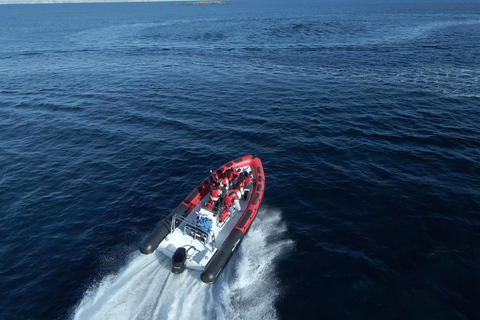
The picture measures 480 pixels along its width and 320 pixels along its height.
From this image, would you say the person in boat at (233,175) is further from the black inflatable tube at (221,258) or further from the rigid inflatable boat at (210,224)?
the black inflatable tube at (221,258)

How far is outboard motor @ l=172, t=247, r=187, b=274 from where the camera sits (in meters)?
12.4

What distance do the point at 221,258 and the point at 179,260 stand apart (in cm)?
184

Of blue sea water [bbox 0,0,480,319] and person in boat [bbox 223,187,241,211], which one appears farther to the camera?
person in boat [bbox 223,187,241,211]

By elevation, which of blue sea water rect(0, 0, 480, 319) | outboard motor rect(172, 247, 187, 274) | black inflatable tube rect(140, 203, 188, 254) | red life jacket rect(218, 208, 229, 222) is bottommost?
blue sea water rect(0, 0, 480, 319)

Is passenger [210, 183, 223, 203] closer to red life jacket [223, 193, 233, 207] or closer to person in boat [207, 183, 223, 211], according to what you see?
person in boat [207, 183, 223, 211]

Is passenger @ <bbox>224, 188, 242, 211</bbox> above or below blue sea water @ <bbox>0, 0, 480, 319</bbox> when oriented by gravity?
above

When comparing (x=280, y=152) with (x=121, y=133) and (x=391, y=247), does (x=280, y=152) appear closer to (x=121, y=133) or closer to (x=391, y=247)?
(x=391, y=247)

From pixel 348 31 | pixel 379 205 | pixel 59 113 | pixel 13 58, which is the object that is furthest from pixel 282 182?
pixel 348 31

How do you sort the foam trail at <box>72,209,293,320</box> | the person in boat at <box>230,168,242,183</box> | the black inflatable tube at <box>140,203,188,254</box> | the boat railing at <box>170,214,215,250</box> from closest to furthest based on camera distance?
1. the foam trail at <box>72,209,293,320</box>
2. the black inflatable tube at <box>140,203,188,254</box>
3. the boat railing at <box>170,214,215,250</box>
4. the person in boat at <box>230,168,242,183</box>

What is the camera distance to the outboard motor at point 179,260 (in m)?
12.4

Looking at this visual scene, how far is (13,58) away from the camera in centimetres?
5238

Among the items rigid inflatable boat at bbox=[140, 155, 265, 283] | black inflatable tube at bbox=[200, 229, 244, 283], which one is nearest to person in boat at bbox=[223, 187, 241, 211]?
rigid inflatable boat at bbox=[140, 155, 265, 283]

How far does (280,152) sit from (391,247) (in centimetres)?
1110

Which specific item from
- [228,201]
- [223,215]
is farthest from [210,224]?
[228,201]
